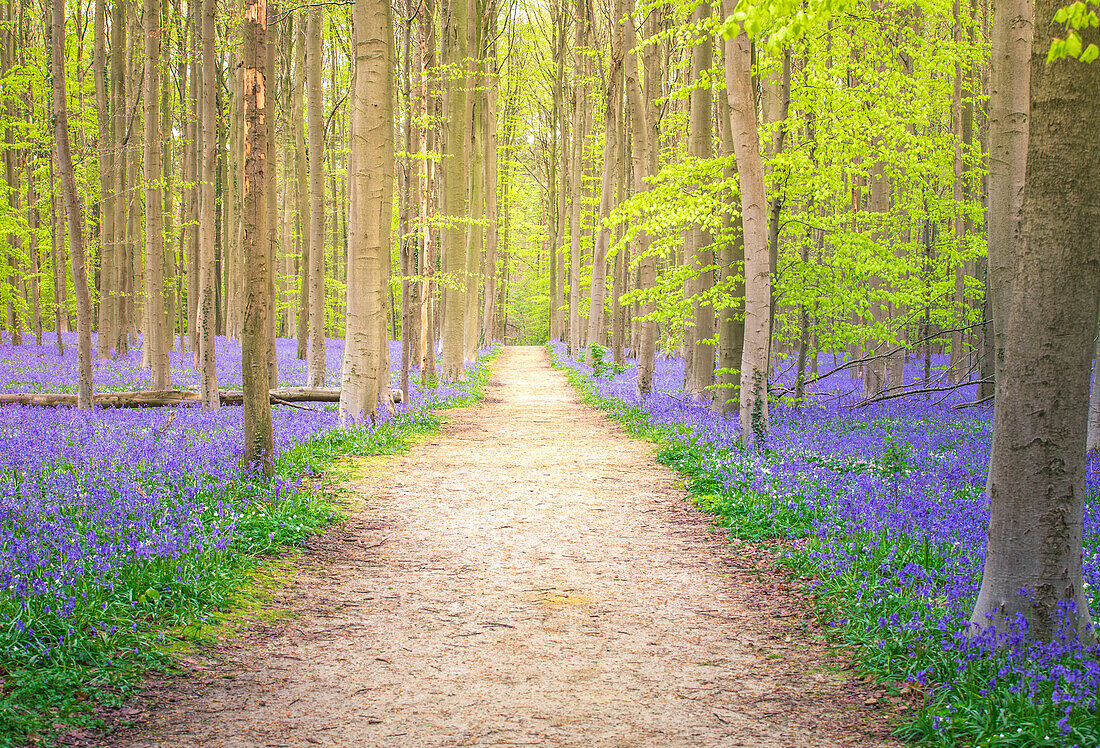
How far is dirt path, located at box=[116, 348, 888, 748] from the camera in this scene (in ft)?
12.7

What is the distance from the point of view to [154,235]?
1571 cm

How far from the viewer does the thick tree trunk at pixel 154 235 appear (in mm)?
15688

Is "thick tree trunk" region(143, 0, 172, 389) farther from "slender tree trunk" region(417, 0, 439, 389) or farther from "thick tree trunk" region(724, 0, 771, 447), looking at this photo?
"thick tree trunk" region(724, 0, 771, 447)

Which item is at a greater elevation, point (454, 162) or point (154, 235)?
point (454, 162)

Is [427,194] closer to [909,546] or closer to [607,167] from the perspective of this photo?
[607,167]

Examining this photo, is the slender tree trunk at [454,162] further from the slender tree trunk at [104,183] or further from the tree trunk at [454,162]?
the slender tree trunk at [104,183]

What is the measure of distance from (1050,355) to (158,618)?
5.63 m

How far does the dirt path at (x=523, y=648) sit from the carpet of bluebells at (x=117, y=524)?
0.59 m

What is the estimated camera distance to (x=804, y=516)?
7359 millimetres

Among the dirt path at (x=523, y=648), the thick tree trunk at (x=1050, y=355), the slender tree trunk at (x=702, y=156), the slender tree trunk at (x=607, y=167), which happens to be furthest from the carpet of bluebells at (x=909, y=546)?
the slender tree trunk at (x=607, y=167)

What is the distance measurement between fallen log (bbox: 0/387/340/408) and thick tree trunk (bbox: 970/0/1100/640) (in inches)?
438

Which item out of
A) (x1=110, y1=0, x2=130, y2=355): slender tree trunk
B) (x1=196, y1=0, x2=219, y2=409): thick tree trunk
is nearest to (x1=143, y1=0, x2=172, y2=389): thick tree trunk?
(x1=196, y1=0, x2=219, y2=409): thick tree trunk

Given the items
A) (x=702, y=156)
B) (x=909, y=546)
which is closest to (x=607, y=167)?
(x=702, y=156)

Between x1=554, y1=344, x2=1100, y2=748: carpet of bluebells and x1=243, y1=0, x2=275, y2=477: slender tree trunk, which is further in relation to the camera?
x1=243, y1=0, x2=275, y2=477: slender tree trunk
